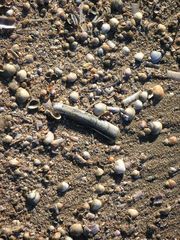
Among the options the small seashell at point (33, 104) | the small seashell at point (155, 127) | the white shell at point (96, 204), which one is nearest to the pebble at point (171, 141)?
the small seashell at point (155, 127)

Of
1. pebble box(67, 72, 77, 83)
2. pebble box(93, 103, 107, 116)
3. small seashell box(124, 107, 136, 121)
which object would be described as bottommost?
small seashell box(124, 107, 136, 121)

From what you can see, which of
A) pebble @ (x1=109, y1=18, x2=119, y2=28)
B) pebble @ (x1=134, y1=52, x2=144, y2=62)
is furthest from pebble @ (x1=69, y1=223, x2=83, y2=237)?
pebble @ (x1=109, y1=18, x2=119, y2=28)

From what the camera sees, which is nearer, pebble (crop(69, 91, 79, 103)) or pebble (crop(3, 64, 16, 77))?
pebble (crop(3, 64, 16, 77))

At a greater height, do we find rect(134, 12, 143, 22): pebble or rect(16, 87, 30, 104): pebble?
rect(134, 12, 143, 22): pebble

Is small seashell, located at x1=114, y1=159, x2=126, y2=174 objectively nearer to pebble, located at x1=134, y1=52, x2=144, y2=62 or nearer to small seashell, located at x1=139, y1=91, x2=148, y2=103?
small seashell, located at x1=139, y1=91, x2=148, y2=103

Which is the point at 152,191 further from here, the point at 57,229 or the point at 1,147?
the point at 1,147

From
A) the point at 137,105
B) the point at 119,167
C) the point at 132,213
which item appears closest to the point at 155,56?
the point at 137,105
